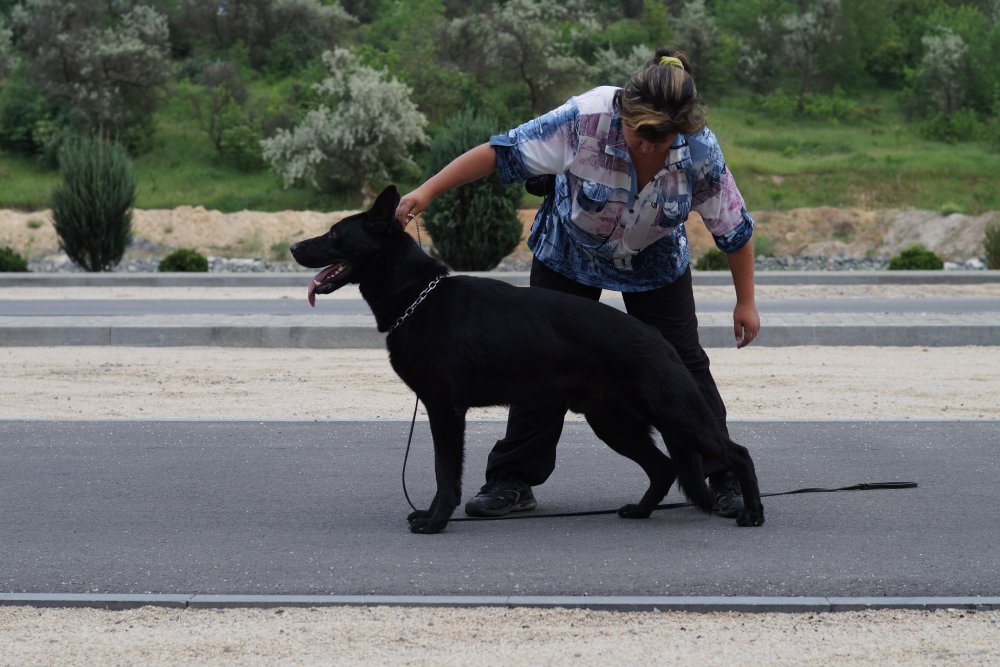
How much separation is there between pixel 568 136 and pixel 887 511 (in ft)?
7.34

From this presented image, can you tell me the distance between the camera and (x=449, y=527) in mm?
5453

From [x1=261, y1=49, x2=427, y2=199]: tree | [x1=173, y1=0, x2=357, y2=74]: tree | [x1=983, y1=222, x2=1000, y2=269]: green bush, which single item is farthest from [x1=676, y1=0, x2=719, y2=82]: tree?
[x1=983, y1=222, x2=1000, y2=269]: green bush

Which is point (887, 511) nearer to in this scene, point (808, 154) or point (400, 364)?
point (400, 364)

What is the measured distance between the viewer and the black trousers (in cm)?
555

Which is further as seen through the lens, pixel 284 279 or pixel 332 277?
pixel 284 279

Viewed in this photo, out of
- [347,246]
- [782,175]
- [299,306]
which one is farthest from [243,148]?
[347,246]

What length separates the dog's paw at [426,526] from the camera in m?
5.26

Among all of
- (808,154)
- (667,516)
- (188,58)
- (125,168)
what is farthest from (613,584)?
(188,58)

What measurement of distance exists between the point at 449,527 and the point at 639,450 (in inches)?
34.9

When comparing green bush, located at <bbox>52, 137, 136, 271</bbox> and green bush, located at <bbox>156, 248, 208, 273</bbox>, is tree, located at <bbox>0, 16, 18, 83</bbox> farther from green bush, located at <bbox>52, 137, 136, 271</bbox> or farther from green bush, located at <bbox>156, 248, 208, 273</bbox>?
green bush, located at <bbox>156, 248, 208, 273</bbox>

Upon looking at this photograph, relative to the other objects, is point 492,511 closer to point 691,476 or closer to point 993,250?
point 691,476

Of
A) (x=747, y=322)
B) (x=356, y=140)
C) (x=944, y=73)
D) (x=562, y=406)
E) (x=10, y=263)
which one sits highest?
(x=747, y=322)

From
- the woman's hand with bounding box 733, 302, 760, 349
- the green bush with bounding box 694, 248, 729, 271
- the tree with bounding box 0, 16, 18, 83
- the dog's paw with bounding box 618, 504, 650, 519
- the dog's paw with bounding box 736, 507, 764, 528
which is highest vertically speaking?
the woman's hand with bounding box 733, 302, 760, 349

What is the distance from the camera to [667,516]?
5.69 metres
